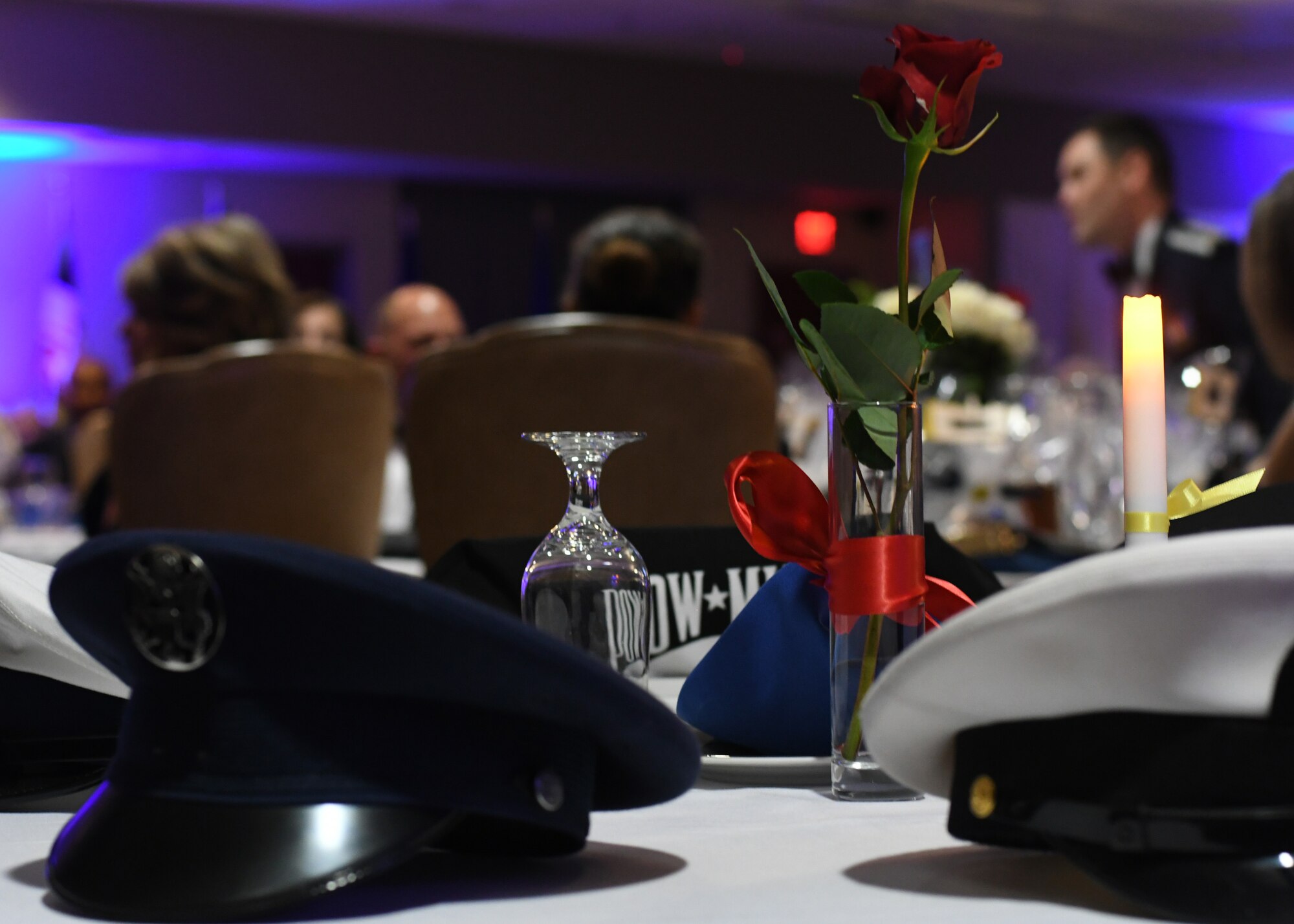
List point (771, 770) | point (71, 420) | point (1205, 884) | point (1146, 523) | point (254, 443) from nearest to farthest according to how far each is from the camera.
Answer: point (1205, 884), point (1146, 523), point (771, 770), point (254, 443), point (71, 420)

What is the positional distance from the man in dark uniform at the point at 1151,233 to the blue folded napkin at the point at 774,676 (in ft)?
13.5

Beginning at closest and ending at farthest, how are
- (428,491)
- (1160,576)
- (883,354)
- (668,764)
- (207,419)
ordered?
(1160,576) < (668,764) < (883,354) < (428,491) < (207,419)

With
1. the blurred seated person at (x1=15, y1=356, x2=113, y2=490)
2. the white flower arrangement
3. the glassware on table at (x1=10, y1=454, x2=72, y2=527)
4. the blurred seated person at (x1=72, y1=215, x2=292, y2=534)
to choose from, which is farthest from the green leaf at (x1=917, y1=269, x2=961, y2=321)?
the blurred seated person at (x1=15, y1=356, x2=113, y2=490)

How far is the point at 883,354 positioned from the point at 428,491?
154 centimetres

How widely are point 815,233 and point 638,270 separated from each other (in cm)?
811

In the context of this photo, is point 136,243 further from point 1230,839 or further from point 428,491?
point 1230,839

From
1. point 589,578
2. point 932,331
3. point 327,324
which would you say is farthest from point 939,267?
point 327,324

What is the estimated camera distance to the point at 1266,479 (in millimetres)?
1845

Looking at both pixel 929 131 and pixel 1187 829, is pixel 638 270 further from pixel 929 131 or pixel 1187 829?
pixel 1187 829

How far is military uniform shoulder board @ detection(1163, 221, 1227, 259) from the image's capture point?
4.86 meters

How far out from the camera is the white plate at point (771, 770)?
0.71 m

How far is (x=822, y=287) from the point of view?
2.22 ft

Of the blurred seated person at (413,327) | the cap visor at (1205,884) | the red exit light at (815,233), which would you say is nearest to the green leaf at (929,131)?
the cap visor at (1205,884)

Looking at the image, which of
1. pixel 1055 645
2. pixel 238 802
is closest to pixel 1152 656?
pixel 1055 645
